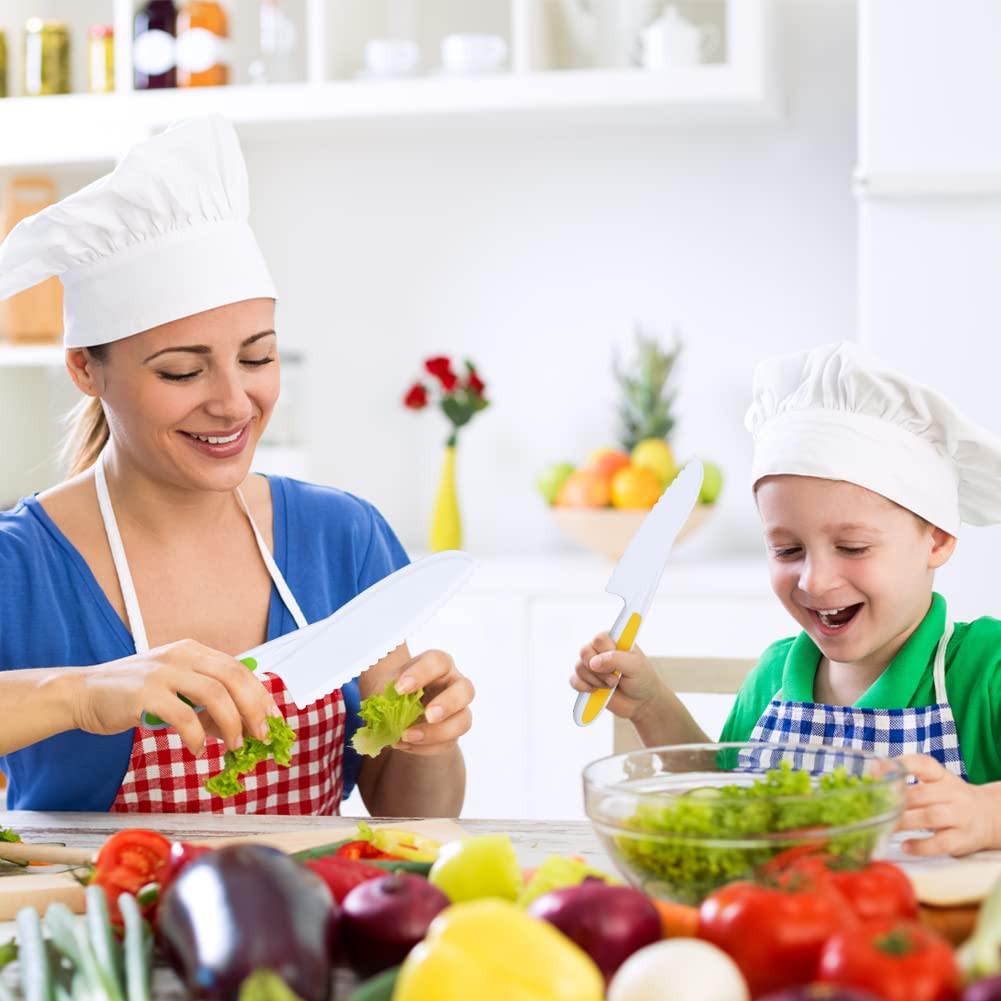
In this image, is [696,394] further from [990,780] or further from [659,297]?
[990,780]

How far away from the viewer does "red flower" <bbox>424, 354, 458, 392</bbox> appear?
9.61 feet

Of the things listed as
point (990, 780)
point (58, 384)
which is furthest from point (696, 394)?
point (990, 780)

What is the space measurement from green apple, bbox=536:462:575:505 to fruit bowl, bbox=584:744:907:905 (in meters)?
1.88

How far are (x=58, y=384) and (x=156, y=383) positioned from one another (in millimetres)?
1945

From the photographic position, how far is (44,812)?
138 centimetres

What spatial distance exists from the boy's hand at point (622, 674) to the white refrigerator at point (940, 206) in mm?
972

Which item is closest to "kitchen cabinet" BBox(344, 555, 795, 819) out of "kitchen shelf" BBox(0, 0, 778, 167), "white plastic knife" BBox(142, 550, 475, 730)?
"kitchen shelf" BBox(0, 0, 778, 167)

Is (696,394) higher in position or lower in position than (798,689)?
higher

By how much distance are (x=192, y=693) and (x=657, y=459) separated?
1.75 m

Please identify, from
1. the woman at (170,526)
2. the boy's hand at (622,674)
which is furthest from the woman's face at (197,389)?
the boy's hand at (622,674)

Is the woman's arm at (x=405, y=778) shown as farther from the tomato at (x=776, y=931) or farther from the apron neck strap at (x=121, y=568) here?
the tomato at (x=776, y=931)

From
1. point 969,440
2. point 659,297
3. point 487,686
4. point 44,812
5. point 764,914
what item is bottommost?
point 487,686

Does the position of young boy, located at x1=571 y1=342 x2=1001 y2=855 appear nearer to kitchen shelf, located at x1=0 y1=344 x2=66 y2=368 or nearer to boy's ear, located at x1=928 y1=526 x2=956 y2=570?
boy's ear, located at x1=928 y1=526 x2=956 y2=570

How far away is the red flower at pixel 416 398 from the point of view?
298cm
